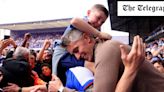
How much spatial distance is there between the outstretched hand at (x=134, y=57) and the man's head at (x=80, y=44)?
0.25m

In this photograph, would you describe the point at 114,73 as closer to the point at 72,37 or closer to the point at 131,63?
the point at 131,63

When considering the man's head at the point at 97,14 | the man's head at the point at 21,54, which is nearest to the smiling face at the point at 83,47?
the man's head at the point at 97,14

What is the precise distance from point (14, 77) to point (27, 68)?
5.8 inches

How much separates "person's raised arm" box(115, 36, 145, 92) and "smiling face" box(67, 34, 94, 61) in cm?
25

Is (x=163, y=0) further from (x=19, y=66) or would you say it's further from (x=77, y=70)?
(x=77, y=70)

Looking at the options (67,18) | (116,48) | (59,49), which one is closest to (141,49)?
(116,48)

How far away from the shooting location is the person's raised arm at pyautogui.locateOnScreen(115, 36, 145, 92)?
4.41ft

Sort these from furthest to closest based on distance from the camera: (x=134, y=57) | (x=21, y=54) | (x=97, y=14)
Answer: (x=21, y=54)
(x=97, y=14)
(x=134, y=57)

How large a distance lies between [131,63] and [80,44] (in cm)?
36

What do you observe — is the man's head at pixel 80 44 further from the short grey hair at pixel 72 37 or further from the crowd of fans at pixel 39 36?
the crowd of fans at pixel 39 36

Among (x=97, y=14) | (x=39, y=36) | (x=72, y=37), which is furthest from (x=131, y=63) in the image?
(x=39, y=36)

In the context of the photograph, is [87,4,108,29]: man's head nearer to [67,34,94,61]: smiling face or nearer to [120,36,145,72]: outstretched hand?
[67,34,94,61]: smiling face

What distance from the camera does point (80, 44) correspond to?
5.38ft

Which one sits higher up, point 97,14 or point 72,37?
point 97,14
